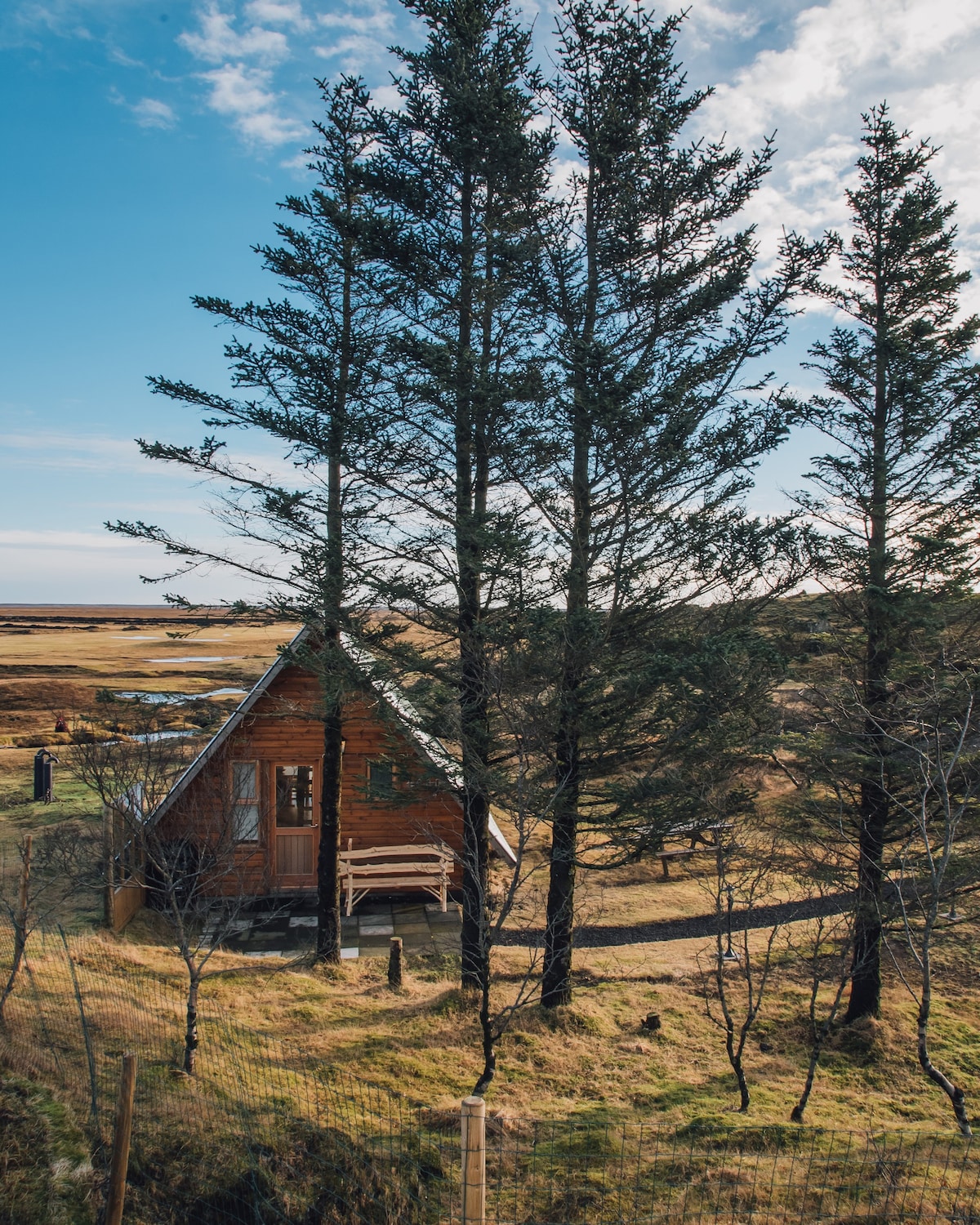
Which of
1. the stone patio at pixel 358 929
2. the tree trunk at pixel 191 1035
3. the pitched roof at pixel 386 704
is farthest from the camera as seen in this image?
the stone patio at pixel 358 929

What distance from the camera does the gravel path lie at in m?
14.4

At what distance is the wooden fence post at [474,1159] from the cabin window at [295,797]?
477 inches

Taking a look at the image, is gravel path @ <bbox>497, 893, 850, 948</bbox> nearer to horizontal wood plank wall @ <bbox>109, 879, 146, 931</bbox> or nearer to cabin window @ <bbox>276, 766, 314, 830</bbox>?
cabin window @ <bbox>276, 766, 314, 830</bbox>

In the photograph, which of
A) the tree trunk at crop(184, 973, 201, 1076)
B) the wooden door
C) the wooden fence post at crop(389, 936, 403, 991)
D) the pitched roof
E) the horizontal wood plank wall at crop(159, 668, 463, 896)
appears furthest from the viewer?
the wooden door

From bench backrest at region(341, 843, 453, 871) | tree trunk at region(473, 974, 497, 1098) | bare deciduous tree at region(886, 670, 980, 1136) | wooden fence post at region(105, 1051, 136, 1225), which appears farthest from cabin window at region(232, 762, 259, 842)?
bare deciduous tree at region(886, 670, 980, 1136)

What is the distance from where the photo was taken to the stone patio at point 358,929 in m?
13.2

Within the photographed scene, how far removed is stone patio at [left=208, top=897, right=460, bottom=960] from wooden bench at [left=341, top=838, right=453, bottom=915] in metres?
0.34

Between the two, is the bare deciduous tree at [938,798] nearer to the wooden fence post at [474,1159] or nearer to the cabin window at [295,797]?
the wooden fence post at [474,1159]

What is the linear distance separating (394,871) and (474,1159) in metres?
10.6

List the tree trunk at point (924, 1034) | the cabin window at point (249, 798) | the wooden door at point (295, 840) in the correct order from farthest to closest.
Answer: the wooden door at point (295, 840)
the cabin window at point (249, 798)
the tree trunk at point (924, 1034)

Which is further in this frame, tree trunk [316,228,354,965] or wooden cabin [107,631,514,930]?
wooden cabin [107,631,514,930]

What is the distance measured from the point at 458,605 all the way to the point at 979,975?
40.2 feet

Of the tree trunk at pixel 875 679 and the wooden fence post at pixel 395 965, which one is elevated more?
the tree trunk at pixel 875 679

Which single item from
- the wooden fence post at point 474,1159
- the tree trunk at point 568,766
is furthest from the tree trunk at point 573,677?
the wooden fence post at point 474,1159
